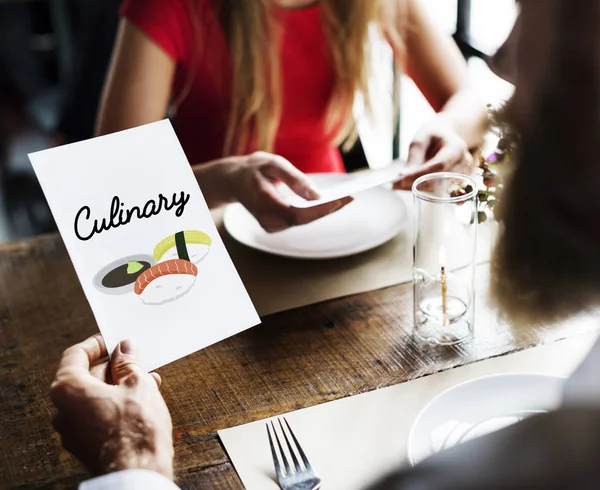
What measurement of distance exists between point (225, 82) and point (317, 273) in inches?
29.5

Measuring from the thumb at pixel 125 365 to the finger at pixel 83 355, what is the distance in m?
0.03

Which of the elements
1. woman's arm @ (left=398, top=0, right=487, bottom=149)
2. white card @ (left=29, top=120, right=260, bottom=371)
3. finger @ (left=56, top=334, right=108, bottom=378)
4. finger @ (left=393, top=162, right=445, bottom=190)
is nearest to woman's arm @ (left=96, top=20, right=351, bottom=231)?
finger @ (left=393, top=162, right=445, bottom=190)

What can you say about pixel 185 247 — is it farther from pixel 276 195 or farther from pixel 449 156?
pixel 449 156

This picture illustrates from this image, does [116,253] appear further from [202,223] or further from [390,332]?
[390,332]

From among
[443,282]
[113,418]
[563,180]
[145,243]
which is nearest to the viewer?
[563,180]

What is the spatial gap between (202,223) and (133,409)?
24cm

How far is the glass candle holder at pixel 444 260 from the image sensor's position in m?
0.95

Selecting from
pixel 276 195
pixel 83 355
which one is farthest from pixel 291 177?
pixel 83 355

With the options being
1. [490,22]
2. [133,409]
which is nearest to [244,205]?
[133,409]

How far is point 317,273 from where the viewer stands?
1.12 meters

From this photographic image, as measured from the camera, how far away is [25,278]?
1146 mm

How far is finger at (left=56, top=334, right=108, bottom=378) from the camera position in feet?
2.61

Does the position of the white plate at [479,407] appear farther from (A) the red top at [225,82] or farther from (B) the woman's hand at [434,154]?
(A) the red top at [225,82]

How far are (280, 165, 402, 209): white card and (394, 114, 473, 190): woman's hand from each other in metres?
0.04
